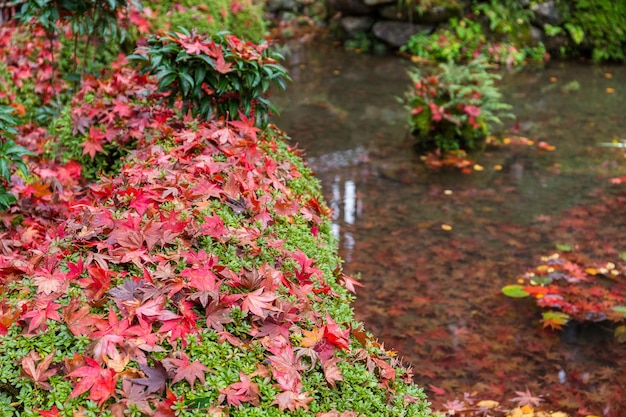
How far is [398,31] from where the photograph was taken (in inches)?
425

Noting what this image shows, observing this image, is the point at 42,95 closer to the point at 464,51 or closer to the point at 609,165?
the point at 609,165

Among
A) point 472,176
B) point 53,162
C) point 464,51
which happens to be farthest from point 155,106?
point 464,51

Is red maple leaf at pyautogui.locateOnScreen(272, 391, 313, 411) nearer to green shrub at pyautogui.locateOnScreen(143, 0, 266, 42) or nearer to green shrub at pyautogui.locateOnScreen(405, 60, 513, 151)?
green shrub at pyautogui.locateOnScreen(143, 0, 266, 42)

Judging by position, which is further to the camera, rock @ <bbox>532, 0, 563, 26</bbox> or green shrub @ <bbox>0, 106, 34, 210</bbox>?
rock @ <bbox>532, 0, 563, 26</bbox>

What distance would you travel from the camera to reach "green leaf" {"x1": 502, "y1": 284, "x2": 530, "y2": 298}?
13.6ft

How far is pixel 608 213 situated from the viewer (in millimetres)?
5328

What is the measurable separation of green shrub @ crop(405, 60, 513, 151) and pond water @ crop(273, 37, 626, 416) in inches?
11.0

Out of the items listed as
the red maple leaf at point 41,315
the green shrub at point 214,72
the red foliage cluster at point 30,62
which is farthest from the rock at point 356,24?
the red maple leaf at point 41,315

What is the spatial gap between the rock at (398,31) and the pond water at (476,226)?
6.53ft

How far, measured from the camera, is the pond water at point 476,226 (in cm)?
357

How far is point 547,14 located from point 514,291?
7952mm

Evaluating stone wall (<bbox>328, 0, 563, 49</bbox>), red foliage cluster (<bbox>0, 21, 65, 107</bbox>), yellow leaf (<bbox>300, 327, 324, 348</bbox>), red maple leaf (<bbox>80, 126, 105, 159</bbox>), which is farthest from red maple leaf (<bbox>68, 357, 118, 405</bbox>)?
stone wall (<bbox>328, 0, 563, 49</bbox>)

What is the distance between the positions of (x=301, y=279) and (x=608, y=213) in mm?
3861

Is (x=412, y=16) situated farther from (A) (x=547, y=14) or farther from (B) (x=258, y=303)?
(B) (x=258, y=303)
